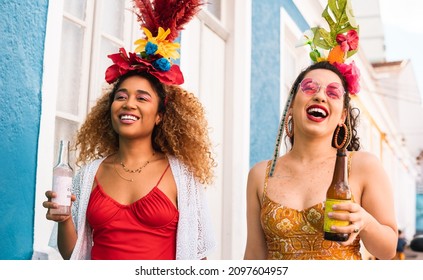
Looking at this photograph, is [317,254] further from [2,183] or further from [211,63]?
[211,63]

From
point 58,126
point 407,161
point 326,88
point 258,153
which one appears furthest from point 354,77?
point 407,161

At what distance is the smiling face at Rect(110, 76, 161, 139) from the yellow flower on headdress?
135 mm

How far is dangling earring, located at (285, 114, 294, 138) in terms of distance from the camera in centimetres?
229

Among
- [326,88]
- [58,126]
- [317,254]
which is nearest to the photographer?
[317,254]

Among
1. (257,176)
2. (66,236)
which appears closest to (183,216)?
(257,176)

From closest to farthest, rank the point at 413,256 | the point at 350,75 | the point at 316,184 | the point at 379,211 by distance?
the point at 379,211 < the point at 316,184 < the point at 350,75 < the point at 413,256

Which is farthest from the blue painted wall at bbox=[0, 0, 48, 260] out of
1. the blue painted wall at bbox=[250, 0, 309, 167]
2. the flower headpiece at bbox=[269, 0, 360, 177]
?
the blue painted wall at bbox=[250, 0, 309, 167]

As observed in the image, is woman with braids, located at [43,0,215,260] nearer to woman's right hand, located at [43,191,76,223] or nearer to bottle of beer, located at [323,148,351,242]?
woman's right hand, located at [43,191,76,223]

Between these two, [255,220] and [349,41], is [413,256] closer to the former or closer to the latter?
[349,41]

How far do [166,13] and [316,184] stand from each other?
0.99 meters

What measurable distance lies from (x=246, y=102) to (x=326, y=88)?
2396mm

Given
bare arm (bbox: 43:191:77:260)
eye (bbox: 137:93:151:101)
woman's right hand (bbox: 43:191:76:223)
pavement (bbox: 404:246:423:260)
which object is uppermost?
eye (bbox: 137:93:151:101)

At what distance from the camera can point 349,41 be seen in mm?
2334
